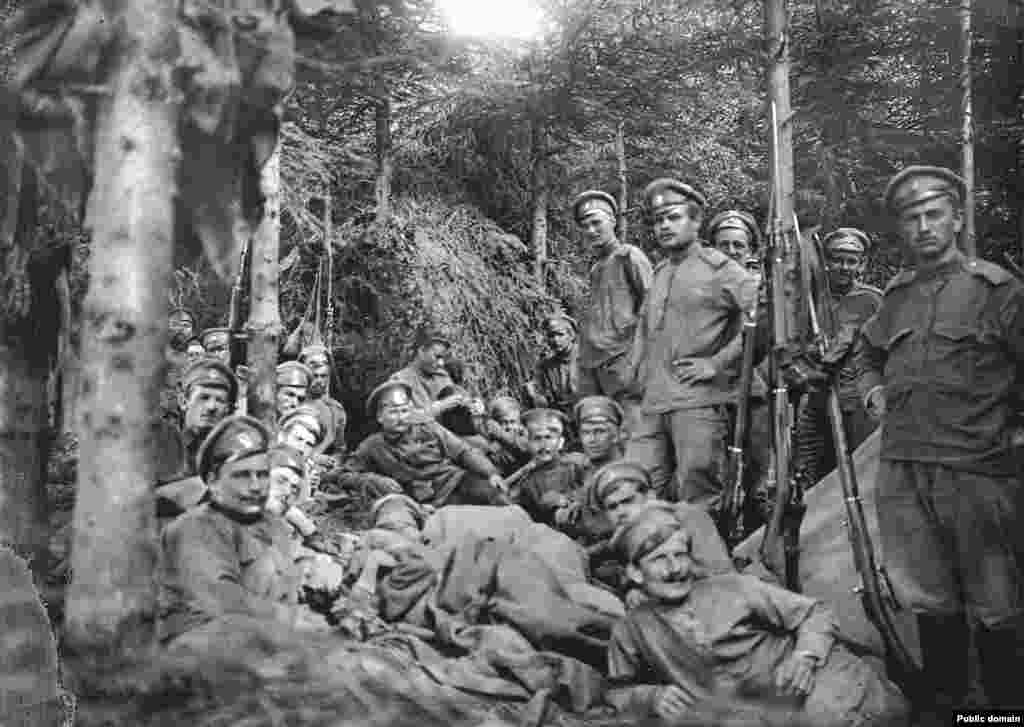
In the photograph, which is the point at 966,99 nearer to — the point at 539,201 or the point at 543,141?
the point at 543,141

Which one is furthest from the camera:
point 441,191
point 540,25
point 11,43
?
point 441,191

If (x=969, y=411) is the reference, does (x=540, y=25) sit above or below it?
above

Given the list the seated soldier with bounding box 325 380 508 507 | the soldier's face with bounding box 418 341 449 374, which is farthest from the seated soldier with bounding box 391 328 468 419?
the seated soldier with bounding box 325 380 508 507

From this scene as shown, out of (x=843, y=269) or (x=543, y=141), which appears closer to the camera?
(x=843, y=269)

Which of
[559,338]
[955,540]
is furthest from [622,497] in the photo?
[559,338]

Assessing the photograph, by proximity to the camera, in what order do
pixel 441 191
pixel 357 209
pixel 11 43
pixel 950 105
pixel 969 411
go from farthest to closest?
pixel 441 191
pixel 357 209
pixel 950 105
pixel 969 411
pixel 11 43

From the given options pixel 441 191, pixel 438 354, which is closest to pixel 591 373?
pixel 438 354

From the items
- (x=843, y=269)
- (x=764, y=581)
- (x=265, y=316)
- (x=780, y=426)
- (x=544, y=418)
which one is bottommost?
(x=764, y=581)

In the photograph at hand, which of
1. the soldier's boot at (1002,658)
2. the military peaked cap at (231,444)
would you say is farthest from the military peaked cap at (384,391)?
the soldier's boot at (1002,658)

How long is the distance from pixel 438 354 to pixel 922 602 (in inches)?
129

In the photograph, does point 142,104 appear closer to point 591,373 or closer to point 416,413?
point 416,413

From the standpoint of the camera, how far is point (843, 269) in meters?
5.11

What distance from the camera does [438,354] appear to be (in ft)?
20.1

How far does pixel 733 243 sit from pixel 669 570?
287 centimetres
